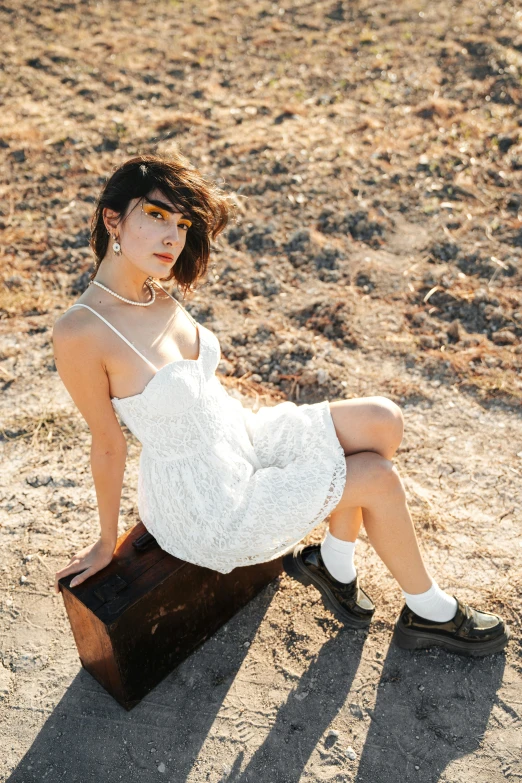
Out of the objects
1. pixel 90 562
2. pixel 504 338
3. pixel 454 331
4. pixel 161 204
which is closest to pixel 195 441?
pixel 90 562

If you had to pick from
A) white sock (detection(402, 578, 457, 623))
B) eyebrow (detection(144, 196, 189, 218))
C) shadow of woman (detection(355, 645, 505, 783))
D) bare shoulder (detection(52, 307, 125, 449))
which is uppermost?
eyebrow (detection(144, 196, 189, 218))

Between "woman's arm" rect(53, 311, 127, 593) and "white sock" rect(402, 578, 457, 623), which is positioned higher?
"woman's arm" rect(53, 311, 127, 593)

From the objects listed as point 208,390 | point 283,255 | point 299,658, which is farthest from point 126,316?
point 283,255

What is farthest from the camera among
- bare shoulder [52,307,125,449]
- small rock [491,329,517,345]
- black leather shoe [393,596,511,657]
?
small rock [491,329,517,345]

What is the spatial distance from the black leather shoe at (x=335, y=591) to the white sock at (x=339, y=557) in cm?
2

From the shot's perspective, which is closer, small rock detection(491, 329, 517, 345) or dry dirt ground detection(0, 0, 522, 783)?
A: dry dirt ground detection(0, 0, 522, 783)

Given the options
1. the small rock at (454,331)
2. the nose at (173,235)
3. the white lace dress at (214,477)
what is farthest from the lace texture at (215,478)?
the small rock at (454,331)

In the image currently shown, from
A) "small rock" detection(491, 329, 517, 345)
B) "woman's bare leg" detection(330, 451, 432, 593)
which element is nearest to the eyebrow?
"woman's bare leg" detection(330, 451, 432, 593)

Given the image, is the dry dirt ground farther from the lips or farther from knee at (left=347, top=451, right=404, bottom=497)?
the lips

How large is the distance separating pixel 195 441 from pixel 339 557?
0.68 metres

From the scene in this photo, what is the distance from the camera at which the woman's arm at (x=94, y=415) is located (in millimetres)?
2055

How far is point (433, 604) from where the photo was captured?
93.7 inches

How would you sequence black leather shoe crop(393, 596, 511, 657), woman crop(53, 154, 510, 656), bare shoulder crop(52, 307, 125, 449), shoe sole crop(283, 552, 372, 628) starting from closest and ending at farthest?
bare shoulder crop(52, 307, 125, 449) < woman crop(53, 154, 510, 656) < black leather shoe crop(393, 596, 511, 657) < shoe sole crop(283, 552, 372, 628)

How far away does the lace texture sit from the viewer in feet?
7.12
